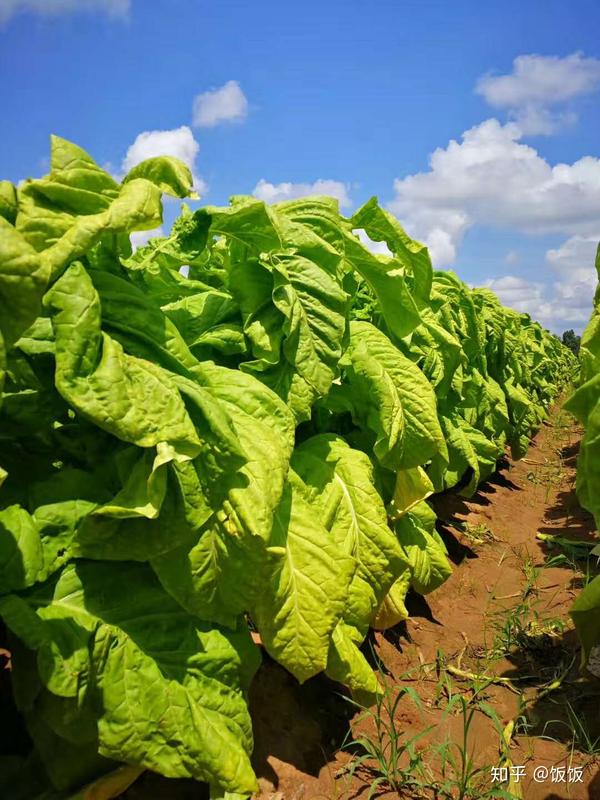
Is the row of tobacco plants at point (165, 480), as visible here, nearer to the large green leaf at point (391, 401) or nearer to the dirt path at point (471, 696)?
Result: the large green leaf at point (391, 401)

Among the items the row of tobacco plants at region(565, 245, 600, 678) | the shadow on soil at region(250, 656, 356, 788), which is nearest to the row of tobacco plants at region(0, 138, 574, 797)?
the shadow on soil at region(250, 656, 356, 788)

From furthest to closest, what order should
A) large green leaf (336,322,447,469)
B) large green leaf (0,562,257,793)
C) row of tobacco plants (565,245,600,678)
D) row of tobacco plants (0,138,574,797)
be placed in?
large green leaf (336,322,447,469), row of tobacco plants (565,245,600,678), large green leaf (0,562,257,793), row of tobacco plants (0,138,574,797)

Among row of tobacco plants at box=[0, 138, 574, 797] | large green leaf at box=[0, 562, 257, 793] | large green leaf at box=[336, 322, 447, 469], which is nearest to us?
row of tobacco plants at box=[0, 138, 574, 797]

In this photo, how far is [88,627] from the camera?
175cm

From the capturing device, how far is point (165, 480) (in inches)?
64.2

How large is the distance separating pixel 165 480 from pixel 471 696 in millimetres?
2361

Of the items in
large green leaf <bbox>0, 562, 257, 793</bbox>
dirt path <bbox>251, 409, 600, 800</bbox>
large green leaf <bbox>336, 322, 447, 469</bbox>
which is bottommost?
dirt path <bbox>251, 409, 600, 800</bbox>

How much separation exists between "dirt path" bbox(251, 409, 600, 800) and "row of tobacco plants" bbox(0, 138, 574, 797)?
356mm

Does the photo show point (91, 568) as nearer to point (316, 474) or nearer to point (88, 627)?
point (88, 627)

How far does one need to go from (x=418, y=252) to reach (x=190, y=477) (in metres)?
1.65

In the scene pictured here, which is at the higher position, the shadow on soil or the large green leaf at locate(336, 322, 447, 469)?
the large green leaf at locate(336, 322, 447, 469)

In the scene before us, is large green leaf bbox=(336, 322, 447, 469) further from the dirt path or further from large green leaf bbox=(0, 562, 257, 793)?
large green leaf bbox=(0, 562, 257, 793)

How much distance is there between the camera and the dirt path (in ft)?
8.61

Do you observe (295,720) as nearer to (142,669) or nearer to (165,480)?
(142,669)
